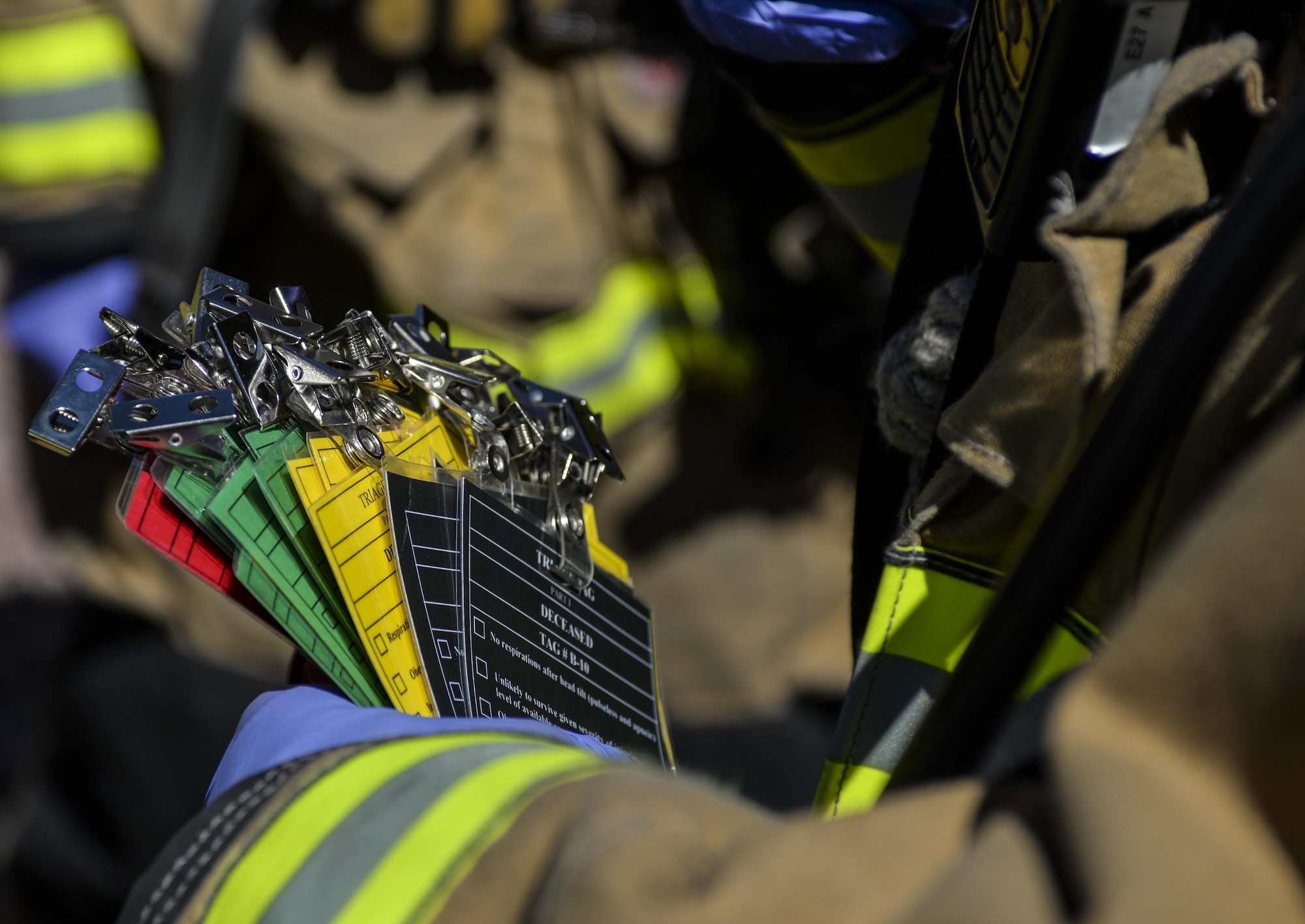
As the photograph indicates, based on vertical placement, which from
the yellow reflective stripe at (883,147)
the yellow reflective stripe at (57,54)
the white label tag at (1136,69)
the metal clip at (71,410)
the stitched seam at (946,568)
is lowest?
the yellow reflective stripe at (57,54)

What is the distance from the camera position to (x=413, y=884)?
16.0 inches

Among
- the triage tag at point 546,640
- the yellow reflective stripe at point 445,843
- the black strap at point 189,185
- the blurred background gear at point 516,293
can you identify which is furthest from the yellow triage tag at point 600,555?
the black strap at point 189,185

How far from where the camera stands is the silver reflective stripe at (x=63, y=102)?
159 cm

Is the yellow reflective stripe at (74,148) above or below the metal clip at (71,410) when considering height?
below

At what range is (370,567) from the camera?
54cm

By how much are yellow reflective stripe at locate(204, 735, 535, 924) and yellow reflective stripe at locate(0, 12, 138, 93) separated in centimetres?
147

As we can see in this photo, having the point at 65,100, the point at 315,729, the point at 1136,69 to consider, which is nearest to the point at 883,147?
the point at 1136,69

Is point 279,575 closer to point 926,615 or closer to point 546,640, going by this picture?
point 546,640

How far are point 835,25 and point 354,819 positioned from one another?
21.1 inches

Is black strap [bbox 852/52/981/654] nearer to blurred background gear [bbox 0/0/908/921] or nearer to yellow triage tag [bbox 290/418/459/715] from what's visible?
yellow triage tag [bbox 290/418/459/715]

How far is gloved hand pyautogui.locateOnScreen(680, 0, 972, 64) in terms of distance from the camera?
0.72 m

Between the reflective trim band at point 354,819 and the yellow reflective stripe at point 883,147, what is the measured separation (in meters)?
0.48

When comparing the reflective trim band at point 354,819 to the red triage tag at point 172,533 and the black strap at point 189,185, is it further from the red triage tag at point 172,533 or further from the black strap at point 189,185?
the black strap at point 189,185

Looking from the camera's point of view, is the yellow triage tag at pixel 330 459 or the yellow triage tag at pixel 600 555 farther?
the yellow triage tag at pixel 600 555
